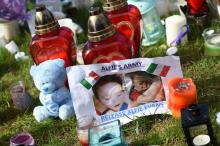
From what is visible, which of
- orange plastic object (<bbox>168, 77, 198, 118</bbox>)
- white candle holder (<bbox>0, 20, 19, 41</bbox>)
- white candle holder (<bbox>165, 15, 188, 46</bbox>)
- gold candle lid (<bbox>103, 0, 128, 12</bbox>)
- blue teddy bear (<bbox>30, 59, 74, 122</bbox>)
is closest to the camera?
orange plastic object (<bbox>168, 77, 198, 118</bbox>)

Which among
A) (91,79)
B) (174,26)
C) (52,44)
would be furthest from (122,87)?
(174,26)

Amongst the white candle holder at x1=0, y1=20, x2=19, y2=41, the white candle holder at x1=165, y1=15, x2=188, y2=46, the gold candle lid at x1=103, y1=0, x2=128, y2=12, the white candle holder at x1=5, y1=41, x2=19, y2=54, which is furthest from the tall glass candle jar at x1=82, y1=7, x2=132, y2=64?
the white candle holder at x1=0, y1=20, x2=19, y2=41

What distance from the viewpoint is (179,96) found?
6.39 feet

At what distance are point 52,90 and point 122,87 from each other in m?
0.31

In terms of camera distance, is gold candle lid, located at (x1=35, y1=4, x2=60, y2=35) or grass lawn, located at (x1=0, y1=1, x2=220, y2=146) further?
gold candle lid, located at (x1=35, y1=4, x2=60, y2=35)

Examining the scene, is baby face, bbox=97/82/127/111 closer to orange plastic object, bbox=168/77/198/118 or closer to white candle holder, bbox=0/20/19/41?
orange plastic object, bbox=168/77/198/118

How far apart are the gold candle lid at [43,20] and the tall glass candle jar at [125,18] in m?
0.27

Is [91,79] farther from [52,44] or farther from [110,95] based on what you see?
[52,44]

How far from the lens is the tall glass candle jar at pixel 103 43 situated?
1976 millimetres

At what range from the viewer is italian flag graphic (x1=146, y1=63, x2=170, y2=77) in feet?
6.61

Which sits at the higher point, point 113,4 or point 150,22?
point 113,4

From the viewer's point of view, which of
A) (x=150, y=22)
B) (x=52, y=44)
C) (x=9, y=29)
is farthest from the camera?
(x=9, y=29)

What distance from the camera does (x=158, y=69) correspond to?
2.03 meters

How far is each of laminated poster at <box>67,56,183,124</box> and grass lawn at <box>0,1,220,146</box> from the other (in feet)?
0.20
